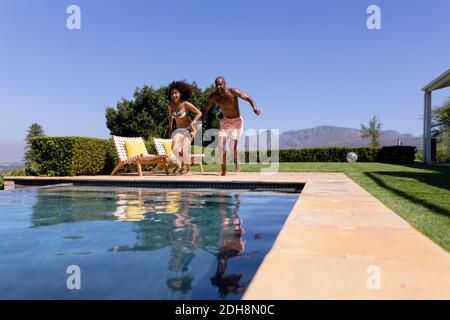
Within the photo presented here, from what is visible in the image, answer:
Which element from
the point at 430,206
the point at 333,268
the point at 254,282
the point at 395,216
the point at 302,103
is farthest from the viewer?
the point at 302,103

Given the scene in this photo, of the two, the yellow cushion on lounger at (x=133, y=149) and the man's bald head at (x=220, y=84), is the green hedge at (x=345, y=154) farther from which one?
the man's bald head at (x=220, y=84)

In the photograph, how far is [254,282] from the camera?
4.78 feet

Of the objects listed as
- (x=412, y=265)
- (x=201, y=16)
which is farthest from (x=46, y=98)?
(x=412, y=265)

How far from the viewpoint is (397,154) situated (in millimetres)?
22406

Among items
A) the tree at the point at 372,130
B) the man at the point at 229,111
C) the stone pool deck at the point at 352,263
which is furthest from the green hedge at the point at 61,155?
the tree at the point at 372,130

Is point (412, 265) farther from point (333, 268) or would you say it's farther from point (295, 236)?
point (295, 236)

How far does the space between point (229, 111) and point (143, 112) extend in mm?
27635

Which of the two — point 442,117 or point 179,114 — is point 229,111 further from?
point 442,117

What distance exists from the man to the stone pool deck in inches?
241

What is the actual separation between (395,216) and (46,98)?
14.8 metres

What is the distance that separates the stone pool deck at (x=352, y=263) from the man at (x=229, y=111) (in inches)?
241

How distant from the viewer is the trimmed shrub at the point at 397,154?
22000mm

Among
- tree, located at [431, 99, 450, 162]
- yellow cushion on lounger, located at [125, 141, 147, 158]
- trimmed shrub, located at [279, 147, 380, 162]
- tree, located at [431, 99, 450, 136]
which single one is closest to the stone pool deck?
yellow cushion on lounger, located at [125, 141, 147, 158]

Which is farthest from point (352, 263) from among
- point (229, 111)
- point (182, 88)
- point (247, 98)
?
point (182, 88)
